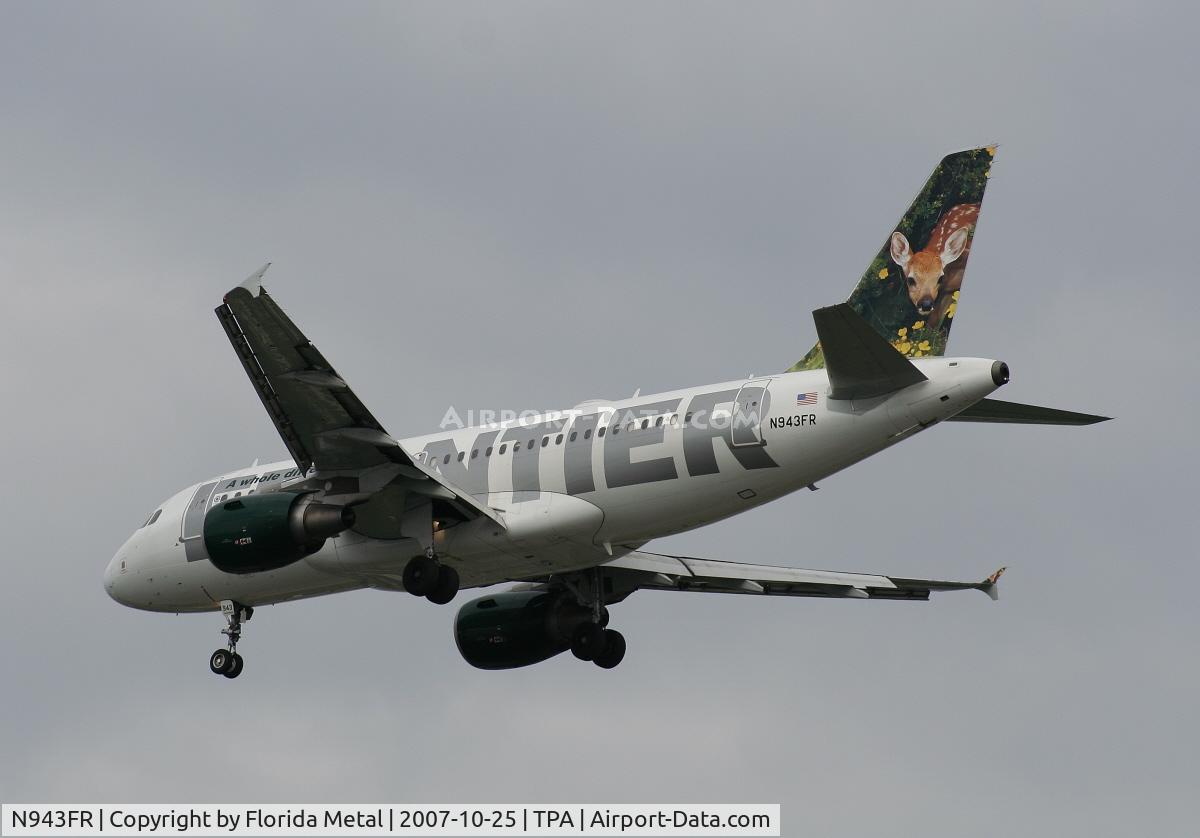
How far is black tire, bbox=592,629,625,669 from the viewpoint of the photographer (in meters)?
37.0

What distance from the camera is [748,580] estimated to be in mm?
37688

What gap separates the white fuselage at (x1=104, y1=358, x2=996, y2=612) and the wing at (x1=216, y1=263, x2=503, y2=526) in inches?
39.9

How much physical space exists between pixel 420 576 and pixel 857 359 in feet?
A: 27.2

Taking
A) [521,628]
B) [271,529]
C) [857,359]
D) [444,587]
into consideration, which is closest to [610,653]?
[521,628]

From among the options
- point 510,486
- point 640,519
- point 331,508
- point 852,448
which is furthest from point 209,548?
point 852,448

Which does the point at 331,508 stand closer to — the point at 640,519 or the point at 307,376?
the point at 307,376

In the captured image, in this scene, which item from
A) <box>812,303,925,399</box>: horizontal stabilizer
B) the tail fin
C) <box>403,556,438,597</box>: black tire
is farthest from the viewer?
<box>403,556,438,597</box>: black tire

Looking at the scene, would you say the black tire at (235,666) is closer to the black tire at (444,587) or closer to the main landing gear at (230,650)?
the main landing gear at (230,650)

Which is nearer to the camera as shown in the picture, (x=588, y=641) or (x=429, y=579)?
(x=429, y=579)

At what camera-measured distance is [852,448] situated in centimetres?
2948

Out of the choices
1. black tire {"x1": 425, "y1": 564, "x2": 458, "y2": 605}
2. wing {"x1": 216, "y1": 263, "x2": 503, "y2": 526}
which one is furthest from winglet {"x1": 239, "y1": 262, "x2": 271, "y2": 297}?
black tire {"x1": 425, "y1": 564, "x2": 458, "y2": 605}

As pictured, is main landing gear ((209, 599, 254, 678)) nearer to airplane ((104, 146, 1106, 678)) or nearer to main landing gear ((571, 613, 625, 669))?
airplane ((104, 146, 1106, 678))

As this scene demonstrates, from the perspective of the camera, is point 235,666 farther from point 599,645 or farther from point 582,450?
point 582,450

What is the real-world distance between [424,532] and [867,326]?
342 inches
